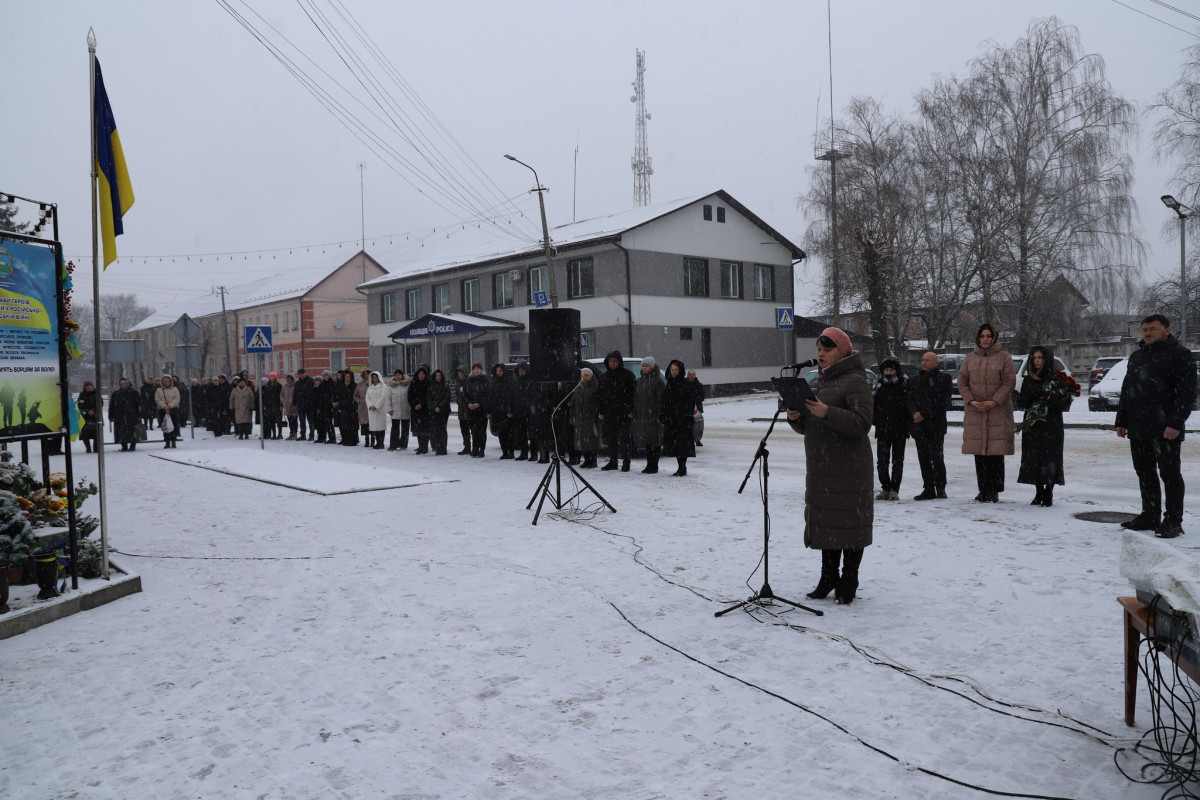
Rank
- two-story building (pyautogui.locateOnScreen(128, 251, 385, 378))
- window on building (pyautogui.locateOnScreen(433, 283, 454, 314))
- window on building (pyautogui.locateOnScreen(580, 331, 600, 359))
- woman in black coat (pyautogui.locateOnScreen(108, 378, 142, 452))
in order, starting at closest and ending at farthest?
woman in black coat (pyautogui.locateOnScreen(108, 378, 142, 452))
window on building (pyautogui.locateOnScreen(580, 331, 600, 359))
window on building (pyautogui.locateOnScreen(433, 283, 454, 314))
two-story building (pyautogui.locateOnScreen(128, 251, 385, 378))

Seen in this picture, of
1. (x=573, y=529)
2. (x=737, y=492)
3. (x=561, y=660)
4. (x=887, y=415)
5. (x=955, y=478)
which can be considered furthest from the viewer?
(x=955, y=478)

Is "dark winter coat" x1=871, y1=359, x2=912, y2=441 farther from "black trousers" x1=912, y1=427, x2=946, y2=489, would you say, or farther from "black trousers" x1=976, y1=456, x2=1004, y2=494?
"black trousers" x1=976, y1=456, x2=1004, y2=494

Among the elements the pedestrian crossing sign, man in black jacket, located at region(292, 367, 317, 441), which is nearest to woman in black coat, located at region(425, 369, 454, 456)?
the pedestrian crossing sign

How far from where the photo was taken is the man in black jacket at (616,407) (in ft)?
44.6

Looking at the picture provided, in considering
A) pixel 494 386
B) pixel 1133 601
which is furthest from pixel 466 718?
pixel 494 386

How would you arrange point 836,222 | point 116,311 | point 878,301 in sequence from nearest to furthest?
point 878,301 < point 836,222 < point 116,311

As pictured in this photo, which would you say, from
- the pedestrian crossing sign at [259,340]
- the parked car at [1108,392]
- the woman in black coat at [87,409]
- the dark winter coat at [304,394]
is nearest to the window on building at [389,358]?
the dark winter coat at [304,394]

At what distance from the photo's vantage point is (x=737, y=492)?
35.7ft

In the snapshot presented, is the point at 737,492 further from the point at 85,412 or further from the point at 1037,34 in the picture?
the point at 1037,34

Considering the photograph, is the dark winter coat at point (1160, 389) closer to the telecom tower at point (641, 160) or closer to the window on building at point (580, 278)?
the window on building at point (580, 278)

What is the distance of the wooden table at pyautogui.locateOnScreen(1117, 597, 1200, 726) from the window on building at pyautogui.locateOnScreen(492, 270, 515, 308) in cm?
3573

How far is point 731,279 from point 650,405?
85.4 feet

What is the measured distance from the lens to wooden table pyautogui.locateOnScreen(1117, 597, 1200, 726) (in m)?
3.31

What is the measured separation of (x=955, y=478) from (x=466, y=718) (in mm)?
9425
